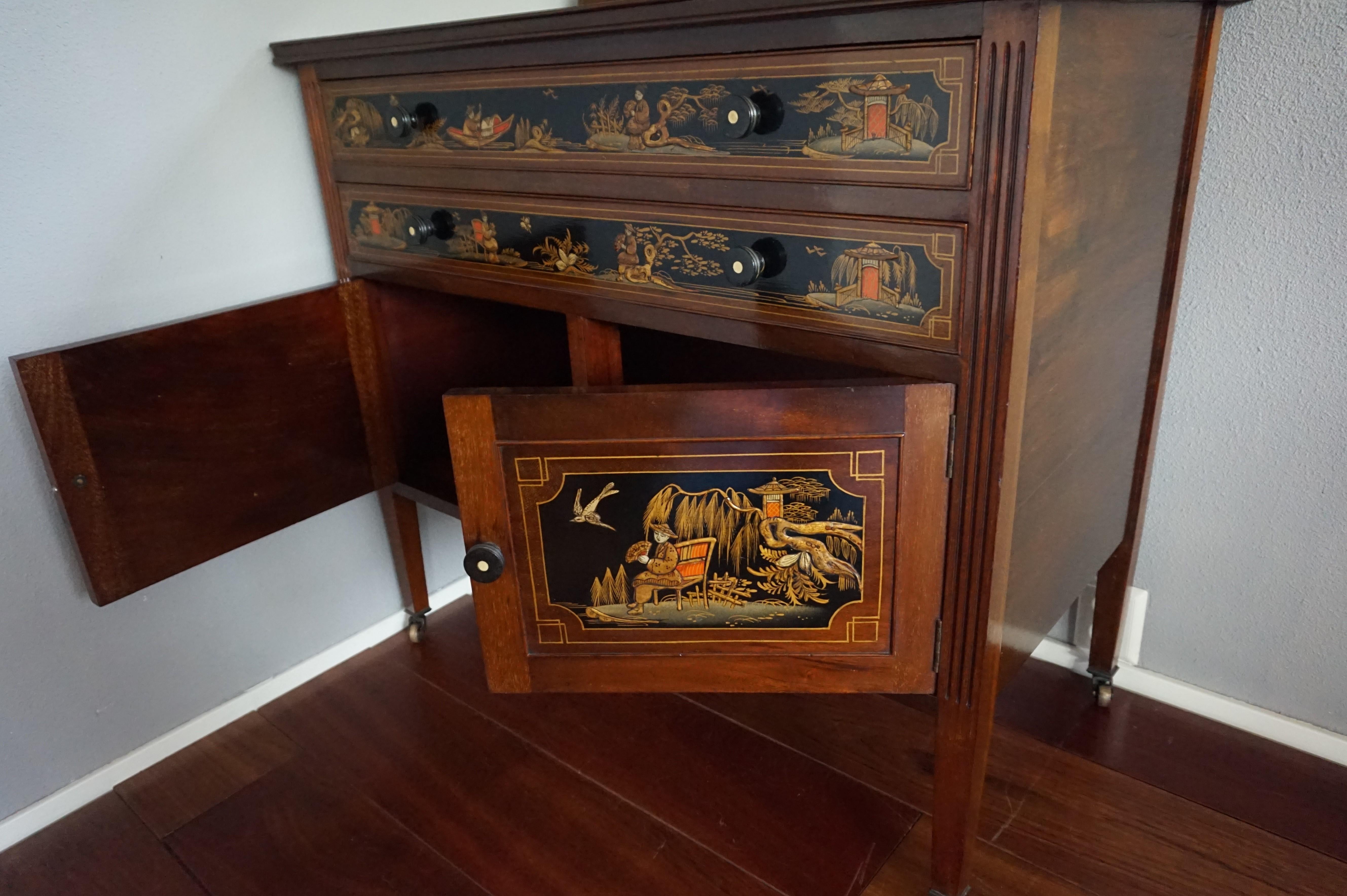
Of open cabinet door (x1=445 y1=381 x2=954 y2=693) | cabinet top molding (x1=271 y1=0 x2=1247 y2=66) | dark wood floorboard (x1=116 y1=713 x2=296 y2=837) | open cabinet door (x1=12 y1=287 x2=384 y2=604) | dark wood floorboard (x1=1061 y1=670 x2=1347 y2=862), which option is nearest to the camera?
cabinet top molding (x1=271 y1=0 x2=1247 y2=66)

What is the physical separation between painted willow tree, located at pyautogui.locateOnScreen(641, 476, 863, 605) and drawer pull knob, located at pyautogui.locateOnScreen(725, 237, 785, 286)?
17 centimetres

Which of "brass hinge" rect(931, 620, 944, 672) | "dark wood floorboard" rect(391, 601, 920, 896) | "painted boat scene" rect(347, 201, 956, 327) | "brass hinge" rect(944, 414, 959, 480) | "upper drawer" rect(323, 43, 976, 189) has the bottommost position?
"dark wood floorboard" rect(391, 601, 920, 896)

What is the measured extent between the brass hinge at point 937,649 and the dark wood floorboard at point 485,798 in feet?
1.07

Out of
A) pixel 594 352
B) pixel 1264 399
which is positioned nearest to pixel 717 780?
pixel 594 352

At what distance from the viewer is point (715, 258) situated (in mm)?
834

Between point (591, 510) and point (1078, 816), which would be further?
point (1078, 816)

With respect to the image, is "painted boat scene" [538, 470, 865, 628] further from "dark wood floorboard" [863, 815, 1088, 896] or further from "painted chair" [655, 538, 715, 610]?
"dark wood floorboard" [863, 815, 1088, 896]

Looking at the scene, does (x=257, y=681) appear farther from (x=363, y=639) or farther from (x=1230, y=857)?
(x=1230, y=857)

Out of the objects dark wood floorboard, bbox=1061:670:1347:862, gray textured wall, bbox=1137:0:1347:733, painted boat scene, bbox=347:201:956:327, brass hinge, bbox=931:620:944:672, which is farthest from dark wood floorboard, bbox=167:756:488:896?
gray textured wall, bbox=1137:0:1347:733

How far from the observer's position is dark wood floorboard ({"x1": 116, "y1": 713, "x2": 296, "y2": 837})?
3.79ft

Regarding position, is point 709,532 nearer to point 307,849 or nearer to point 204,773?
point 307,849

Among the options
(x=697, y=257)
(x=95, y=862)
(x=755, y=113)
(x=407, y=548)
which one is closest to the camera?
(x=755, y=113)

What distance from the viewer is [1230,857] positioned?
100cm

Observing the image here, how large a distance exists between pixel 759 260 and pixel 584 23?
0.25 m
